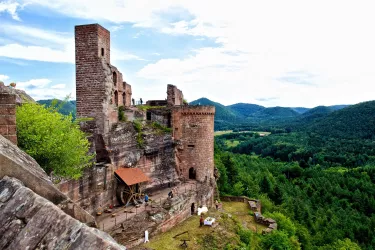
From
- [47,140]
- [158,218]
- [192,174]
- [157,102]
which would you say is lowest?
[158,218]

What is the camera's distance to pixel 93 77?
22.8 m

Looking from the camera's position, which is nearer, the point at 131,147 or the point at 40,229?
the point at 40,229

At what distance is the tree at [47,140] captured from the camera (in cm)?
1312

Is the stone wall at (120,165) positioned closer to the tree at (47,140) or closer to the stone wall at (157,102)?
the tree at (47,140)

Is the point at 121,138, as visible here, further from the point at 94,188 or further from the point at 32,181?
the point at 32,181

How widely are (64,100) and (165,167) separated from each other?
13054 millimetres

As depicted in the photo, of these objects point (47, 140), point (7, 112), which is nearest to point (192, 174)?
point (47, 140)

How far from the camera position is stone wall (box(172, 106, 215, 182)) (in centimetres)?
3014

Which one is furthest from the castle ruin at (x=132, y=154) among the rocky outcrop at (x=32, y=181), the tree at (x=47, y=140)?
the rocky outcrop at (x=32, y=181)

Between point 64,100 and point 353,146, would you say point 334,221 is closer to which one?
point 64,100

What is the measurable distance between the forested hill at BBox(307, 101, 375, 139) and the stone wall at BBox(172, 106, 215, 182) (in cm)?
11410

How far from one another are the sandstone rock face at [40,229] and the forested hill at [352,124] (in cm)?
13821

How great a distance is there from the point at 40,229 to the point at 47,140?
11340mm

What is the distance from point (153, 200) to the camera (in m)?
24.2
